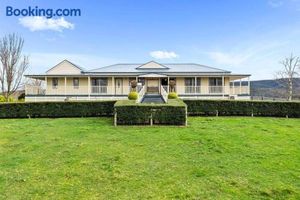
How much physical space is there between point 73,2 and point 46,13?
7.15 feet

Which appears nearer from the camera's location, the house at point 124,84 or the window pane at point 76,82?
the house at point 124,84

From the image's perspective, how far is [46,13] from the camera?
1730cm

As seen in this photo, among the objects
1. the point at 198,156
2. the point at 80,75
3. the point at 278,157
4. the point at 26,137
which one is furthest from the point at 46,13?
the point at 278,157

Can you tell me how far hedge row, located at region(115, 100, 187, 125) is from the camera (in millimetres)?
13547

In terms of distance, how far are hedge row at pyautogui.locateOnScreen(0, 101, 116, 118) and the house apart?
9.94 meters

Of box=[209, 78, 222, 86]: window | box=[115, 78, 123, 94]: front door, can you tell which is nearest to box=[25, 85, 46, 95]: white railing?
box=[115, 78, 123, 94]: front door

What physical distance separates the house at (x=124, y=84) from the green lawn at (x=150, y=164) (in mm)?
15920

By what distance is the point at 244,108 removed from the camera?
17812 millimetres

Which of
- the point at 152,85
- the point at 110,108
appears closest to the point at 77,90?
the point at 152,85

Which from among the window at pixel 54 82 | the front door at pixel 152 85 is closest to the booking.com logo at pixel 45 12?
the window at pixel 54 82

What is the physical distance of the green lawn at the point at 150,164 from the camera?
19.1 ft

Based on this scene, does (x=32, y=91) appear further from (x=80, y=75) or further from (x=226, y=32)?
(x=226, y=32)

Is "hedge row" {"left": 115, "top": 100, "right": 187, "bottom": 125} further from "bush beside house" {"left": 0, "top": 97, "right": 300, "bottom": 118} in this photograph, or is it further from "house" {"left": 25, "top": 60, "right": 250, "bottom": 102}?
"house" {"left": 25, "top": 60, "right": 250, "bottom": 102}

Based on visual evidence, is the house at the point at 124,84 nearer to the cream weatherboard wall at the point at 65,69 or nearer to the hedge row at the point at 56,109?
the cream weatherboard wall at the point at 65,69
